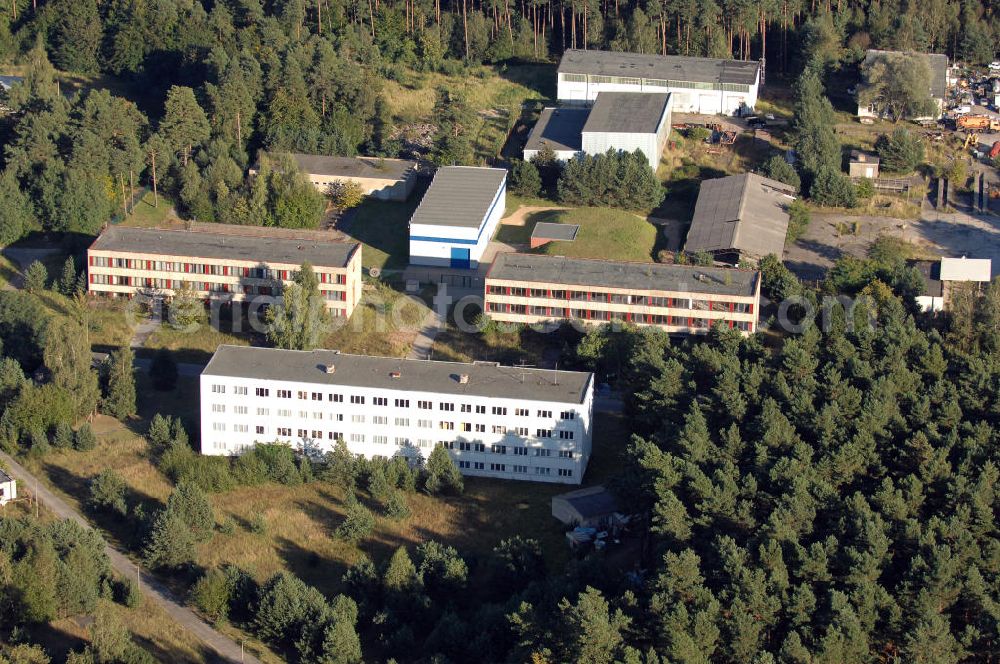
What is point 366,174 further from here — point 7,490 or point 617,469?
point 7,490

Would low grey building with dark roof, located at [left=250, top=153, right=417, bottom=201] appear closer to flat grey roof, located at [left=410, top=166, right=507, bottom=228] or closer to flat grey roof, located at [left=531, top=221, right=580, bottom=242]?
flat grey roof, located at [left=410, top=166, right=507, bottom=228]

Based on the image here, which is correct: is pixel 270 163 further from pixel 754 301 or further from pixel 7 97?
pixel 754 301

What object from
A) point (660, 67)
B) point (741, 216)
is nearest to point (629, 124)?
point (660, 67)

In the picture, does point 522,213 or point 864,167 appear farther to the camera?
point 864,167

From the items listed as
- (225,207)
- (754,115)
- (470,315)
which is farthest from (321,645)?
(754,115)

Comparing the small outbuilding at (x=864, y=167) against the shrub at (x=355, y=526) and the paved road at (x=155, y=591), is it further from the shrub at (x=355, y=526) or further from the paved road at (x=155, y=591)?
the paved road at (x=155, y=591)

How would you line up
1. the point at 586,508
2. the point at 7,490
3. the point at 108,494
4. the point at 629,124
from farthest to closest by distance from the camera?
1. the point at 629,124
2. the point at 7,490
3. the point at 108,494
4. the point at 586,508
